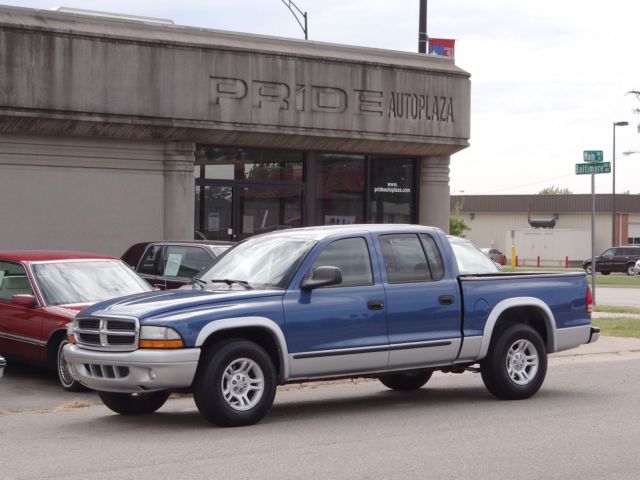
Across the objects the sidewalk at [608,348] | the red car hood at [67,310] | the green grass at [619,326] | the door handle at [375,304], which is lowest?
the sidewalk at [608,348]

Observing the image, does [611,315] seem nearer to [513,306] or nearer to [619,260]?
[513,306]

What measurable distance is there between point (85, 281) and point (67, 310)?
0.94 metres

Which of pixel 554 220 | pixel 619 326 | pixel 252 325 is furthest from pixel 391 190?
pixel 554 220

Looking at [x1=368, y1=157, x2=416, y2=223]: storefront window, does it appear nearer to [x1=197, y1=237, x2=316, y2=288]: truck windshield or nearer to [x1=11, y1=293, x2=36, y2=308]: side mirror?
[x1=11, y1=293, x2=36, y2=308]: side mirror

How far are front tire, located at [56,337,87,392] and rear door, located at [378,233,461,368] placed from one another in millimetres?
3649

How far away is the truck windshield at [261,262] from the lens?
34.1ft

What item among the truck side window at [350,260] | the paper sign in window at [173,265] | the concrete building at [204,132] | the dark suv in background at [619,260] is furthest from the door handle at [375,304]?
the dark suv in background at [619,260]

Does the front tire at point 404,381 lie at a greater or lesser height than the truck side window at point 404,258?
lesser

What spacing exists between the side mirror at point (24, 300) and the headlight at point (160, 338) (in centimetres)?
374

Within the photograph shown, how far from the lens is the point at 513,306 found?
11586 millimetres

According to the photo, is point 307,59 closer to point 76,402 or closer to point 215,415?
point 76,402

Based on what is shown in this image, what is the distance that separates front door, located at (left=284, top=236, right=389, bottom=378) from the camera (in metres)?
10.1

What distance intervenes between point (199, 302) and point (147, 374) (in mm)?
758

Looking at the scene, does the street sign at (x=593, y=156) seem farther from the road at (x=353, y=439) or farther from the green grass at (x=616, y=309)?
the road at (x=353, y=439)
